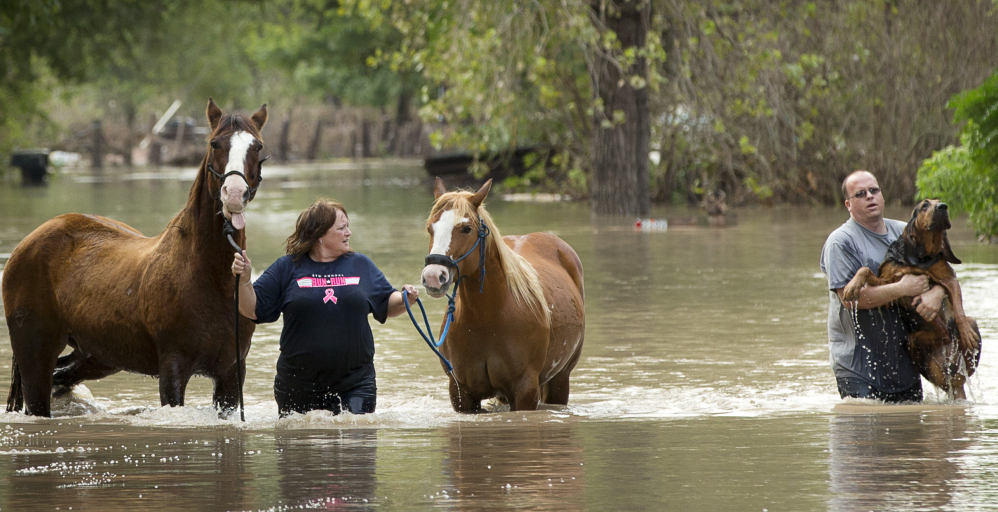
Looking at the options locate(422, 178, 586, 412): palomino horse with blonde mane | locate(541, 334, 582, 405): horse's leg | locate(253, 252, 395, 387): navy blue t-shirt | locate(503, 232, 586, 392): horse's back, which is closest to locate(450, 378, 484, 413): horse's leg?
locate(422, 178, 586, 412): palomino horse with blonde mane

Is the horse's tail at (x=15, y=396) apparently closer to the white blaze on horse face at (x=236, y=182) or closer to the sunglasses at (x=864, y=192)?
the white blaze on horse face at (x=236, y=182)

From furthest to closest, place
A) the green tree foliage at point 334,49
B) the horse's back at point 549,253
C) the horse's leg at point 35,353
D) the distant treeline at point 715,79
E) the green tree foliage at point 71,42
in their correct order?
the green tree foliage at point 334,49 < the green tree foliage at point 71,42 < the distant treeline at point 715,79 < the horse's back at point 549,253 < the horse's leg at point 35,353

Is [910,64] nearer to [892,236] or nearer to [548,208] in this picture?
[548,208]

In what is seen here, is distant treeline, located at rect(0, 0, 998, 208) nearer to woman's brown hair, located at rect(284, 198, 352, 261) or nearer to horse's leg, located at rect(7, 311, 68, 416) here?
horse's leg, located at rect(7, 311, 68, 416)

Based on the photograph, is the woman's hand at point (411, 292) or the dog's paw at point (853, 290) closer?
the woman's hand at point (411, 292)

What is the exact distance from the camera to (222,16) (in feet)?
172

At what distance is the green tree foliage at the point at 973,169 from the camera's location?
13062 mm

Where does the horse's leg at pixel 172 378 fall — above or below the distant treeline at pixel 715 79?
below

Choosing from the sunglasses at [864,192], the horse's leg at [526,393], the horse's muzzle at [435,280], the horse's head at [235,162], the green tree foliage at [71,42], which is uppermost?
the green tree foliage at [71,42]

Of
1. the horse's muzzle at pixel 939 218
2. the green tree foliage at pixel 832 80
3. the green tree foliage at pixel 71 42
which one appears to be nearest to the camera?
the horse's muzzle at pixel 939 218

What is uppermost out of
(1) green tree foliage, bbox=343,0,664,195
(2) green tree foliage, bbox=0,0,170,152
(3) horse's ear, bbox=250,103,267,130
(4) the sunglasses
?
(2) green tree foliage, bbox=0,0,170,152

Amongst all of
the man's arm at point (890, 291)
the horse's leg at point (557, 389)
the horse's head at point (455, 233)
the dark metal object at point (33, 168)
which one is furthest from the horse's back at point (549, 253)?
the dark metal object at point (33, 168)

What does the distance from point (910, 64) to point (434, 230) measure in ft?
59.2

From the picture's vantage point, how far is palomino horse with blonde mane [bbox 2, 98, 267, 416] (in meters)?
6.30
